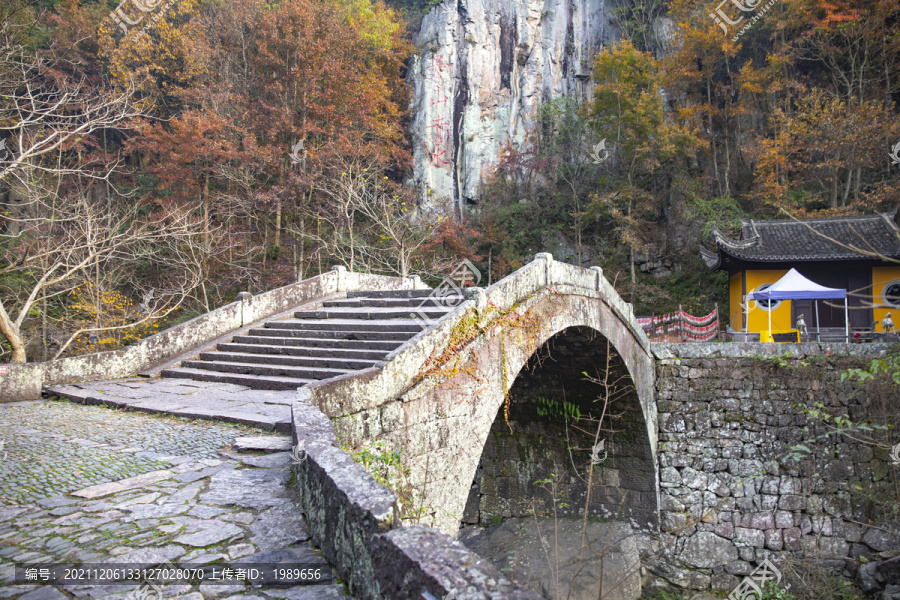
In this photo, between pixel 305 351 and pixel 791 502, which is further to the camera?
pixel 791 502

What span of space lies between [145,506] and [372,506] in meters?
2.01

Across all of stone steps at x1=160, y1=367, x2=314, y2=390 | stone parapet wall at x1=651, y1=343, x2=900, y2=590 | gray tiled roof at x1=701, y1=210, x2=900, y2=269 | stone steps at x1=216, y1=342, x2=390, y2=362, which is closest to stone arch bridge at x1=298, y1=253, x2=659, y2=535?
stone parapet wall at x1=651, y1=343, x2=900, y2=590

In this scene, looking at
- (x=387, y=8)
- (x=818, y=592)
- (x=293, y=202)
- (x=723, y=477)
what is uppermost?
(x=387, y=8)

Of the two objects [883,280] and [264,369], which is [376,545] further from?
[883,280]

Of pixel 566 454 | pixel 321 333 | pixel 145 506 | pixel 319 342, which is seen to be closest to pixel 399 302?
pixel 321 333

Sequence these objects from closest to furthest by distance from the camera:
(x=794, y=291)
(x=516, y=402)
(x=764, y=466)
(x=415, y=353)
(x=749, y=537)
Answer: (x=415, y=353) < (x=749, y=537) < (x=764, y=466) < (x=516, y=402) < (x=794, y=291)

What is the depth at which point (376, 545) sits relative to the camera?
2070mm

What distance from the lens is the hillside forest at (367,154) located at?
15523 millimetres

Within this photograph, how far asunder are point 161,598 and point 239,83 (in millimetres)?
19729

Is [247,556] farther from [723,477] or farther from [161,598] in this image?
[723,477]

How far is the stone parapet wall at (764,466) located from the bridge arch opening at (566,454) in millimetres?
777

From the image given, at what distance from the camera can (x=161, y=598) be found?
90.1 inches

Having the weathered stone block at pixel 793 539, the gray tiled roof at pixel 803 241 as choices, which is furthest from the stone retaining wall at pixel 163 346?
the gray tiled roof at pixel 803 241

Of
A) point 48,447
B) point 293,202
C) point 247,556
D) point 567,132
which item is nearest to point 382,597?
point 247,556
